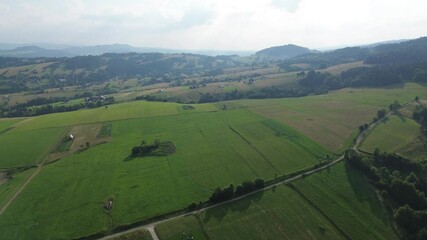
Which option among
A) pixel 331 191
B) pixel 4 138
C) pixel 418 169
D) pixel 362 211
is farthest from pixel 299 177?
pixel 4 138

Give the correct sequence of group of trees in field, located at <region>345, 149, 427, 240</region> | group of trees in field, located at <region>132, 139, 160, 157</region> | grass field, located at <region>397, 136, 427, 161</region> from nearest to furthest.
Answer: group of trees in field, located at <region>345, 149, 427, 240</region>, grass field, located at <region>397, 136, 427, 161</region>, group of trees in field, located at <region>132, 139, 160, 157</region>

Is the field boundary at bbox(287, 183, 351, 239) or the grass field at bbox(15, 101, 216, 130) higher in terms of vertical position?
the field boundary at bbox(287, 183, 351, 239)

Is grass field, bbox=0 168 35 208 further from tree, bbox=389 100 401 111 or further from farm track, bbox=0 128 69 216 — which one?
tree, bbox=389 100 401 111

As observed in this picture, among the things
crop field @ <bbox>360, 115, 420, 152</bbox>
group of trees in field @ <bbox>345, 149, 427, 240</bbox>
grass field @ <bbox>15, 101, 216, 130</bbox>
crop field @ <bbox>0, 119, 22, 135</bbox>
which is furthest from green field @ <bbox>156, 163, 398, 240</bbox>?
crop field @ <bbox>0, 119, 22, 135</bbox>

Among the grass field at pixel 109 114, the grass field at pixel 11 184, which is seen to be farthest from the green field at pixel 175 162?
the grass field at pixel 11 184

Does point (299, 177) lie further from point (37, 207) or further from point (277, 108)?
point (277, 108)

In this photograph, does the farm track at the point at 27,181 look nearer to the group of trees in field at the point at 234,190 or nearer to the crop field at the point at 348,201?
the group of trees in field at the point at 234,190
